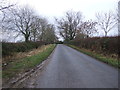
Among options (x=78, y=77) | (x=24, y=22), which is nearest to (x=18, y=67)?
(x=78, y=77)

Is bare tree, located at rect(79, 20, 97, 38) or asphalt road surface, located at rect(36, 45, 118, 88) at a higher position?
bare tree, located at rect(79, 20, 97, 38)

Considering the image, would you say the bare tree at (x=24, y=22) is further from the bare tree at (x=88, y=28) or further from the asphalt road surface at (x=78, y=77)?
the asphalt road surface at (x=78, y=77)

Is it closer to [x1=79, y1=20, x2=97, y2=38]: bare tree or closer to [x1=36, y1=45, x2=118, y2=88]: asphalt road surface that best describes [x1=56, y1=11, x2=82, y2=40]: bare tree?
[x1=79, y1=20, x2=97, y2=38]: bare tree

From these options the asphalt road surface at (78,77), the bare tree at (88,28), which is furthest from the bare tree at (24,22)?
the asphalt road surface at (78,77)

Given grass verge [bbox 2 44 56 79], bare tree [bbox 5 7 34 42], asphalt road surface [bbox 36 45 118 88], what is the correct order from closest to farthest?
asphalt road surface [bbox 36 45 118 88] < grass verge [bbox 2 44 56 79] < bare tree [bbox 5 7 34 42]

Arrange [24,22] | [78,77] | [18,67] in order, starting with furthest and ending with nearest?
[24,22] < [18,67] < [78,77]

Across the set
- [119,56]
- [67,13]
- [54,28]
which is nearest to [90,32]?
[67,13]

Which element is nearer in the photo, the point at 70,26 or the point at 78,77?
the point at 78,77

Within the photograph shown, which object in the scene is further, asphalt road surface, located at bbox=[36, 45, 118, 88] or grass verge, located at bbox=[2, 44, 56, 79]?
grass verge, located at bbox=[2, 44, 56, 79]

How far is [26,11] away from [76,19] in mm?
31390

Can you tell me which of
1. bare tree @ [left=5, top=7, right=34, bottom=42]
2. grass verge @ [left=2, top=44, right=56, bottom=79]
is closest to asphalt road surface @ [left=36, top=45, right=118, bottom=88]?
grass verge @ [left=2, top=44, right=56, bottom=79]

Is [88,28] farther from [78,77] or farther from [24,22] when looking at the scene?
[78,77]

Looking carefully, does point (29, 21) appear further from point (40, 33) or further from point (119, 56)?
point (119, 56)

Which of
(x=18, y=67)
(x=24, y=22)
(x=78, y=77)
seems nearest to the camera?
(x=78, y=77)
